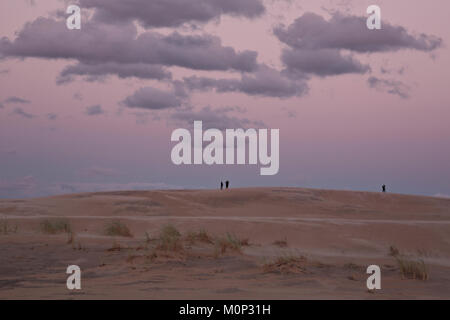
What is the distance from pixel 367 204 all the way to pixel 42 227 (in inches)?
1192

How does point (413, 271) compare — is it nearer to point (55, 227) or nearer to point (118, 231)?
point (118, 231)

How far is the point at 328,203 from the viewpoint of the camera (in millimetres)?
42094

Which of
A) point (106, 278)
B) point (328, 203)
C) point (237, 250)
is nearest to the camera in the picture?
point (106, 278)

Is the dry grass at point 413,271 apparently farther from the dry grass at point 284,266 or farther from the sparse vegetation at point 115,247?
the sparse vegetation at point 115,247

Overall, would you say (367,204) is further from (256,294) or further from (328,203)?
(256,294)

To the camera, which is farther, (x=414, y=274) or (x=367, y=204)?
(x=367, y=204)

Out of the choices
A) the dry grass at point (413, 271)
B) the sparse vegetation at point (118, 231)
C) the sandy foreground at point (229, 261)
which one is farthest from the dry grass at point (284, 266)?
the sparse vegetation at point (118, 231)

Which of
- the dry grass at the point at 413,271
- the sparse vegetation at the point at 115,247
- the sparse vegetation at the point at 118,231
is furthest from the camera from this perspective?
the sparse vegetation at the point at 118,231

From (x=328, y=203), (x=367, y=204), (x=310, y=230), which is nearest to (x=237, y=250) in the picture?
(x=310, y=230)

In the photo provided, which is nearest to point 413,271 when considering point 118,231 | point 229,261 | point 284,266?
point 284,266

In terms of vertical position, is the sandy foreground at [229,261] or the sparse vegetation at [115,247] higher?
the sparse vegetation at [115,247]

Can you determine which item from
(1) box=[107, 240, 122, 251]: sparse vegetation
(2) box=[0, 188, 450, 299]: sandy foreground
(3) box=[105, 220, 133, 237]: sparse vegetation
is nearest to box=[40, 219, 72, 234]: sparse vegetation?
(2) box=[0, 188, 450, 299]: sandy foreground
